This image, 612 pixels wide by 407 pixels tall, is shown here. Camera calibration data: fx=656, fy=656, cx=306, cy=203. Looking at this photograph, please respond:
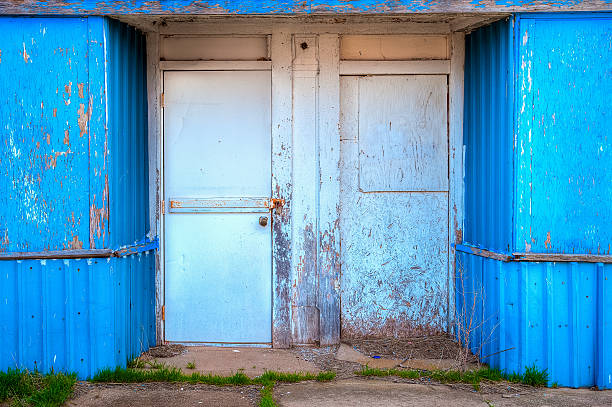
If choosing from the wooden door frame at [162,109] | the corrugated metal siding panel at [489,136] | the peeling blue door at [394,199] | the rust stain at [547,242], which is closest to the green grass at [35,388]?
the wooden door frame at [162,109]

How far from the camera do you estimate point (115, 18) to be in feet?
17.1

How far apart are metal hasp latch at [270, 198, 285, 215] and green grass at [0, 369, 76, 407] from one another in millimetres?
2204

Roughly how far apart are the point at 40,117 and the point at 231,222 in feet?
6.19

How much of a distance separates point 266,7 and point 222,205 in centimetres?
186

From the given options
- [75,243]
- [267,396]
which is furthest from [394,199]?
[75,243]

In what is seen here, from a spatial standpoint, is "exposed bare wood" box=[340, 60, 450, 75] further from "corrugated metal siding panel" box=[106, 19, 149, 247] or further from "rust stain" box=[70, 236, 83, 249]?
"rust stain" box=[70, 236, 83, 249]

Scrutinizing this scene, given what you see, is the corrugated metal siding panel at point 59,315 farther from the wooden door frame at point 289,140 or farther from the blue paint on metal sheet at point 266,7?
the blue paint on metal sheet at point 266,7

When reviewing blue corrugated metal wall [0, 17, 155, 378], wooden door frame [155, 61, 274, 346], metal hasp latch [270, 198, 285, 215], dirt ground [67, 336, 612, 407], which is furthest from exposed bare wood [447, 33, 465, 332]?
blue corrugated metal wall [0, 17, 155, 378]

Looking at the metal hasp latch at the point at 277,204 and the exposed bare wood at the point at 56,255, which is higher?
the metal hasp latch at the point at 277,204

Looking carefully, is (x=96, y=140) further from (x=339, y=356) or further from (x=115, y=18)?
(x=339, y=356)

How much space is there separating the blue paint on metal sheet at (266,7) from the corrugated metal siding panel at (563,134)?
1.41ft

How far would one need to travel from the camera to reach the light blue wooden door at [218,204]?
6051 millimetres

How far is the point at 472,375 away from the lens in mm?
5137

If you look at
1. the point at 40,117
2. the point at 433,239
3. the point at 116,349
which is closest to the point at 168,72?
the point at 40,117
